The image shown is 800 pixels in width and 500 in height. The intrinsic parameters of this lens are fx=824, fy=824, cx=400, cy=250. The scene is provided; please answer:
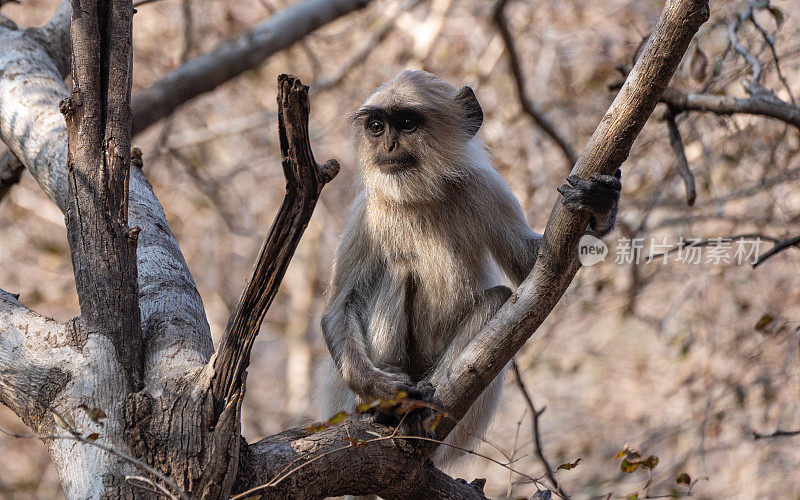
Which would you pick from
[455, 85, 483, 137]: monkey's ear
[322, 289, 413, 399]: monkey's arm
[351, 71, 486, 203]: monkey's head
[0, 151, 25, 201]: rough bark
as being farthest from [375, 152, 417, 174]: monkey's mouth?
[0, 151, 25, 201]: rough bark

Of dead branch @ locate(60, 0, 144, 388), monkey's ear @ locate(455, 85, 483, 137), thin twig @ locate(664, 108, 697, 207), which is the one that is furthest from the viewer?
monkey's ear @ locate(455, 85, 483, 137)

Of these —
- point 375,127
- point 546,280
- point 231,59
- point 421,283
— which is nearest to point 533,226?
point 231,59

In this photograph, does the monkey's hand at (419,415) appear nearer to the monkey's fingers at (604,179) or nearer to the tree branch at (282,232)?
the tree branch at (282,232)

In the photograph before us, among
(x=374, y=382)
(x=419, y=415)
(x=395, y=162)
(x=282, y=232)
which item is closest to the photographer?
(x=282, y=232)

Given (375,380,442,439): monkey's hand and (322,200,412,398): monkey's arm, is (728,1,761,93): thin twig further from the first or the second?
(375,380,442,439): monkey's hand

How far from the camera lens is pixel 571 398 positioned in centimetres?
1289

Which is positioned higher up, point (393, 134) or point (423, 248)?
point (393, 134)

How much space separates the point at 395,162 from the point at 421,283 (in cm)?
73

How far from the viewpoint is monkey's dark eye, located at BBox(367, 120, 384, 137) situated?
4.76m

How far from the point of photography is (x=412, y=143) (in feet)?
15.6

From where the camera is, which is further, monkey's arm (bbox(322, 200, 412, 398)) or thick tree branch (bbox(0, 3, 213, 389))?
monkey's arm (bbox(322, 200, 412, 398))

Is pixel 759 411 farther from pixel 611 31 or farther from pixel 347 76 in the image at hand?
pixel 347 76

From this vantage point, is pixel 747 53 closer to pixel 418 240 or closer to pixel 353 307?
pixel 418 240

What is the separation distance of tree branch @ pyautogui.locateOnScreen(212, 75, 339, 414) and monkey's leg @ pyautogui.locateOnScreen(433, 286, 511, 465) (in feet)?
4.72
